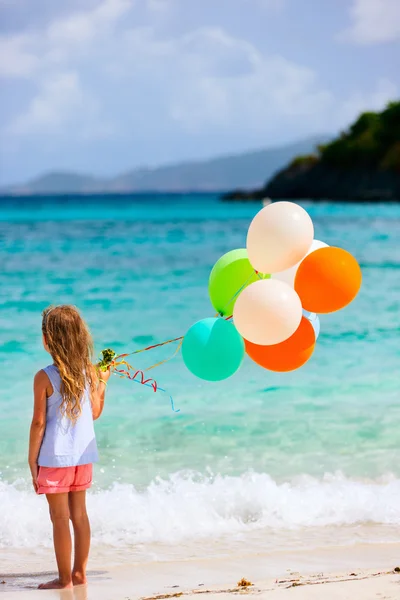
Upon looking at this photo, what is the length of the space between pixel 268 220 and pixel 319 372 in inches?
174

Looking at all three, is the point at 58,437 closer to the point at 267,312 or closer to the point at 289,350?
the point at 267,312

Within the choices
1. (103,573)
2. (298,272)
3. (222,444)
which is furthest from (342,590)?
(222,444)

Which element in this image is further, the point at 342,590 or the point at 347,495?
the point at 347,495

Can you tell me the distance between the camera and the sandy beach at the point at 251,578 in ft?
11.4

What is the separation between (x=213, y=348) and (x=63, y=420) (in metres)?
0.79

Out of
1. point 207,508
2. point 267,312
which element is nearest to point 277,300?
point 267,312

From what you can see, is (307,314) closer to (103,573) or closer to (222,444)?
(103,573)

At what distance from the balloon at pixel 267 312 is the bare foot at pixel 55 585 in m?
1.34

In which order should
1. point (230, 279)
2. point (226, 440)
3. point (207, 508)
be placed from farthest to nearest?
point (226, 440), point (207, 508), point (230, 279)

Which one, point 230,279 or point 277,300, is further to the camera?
point 230,279

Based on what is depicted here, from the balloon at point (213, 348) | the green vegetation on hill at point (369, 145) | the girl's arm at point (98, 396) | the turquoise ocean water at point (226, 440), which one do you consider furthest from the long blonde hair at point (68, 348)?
the green vegetation on hill at point (369, 145)

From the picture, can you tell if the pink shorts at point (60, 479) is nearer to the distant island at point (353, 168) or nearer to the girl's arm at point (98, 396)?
the girl's arm at point (98, 396)

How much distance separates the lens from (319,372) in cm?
809

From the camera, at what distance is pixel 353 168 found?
277 ft
